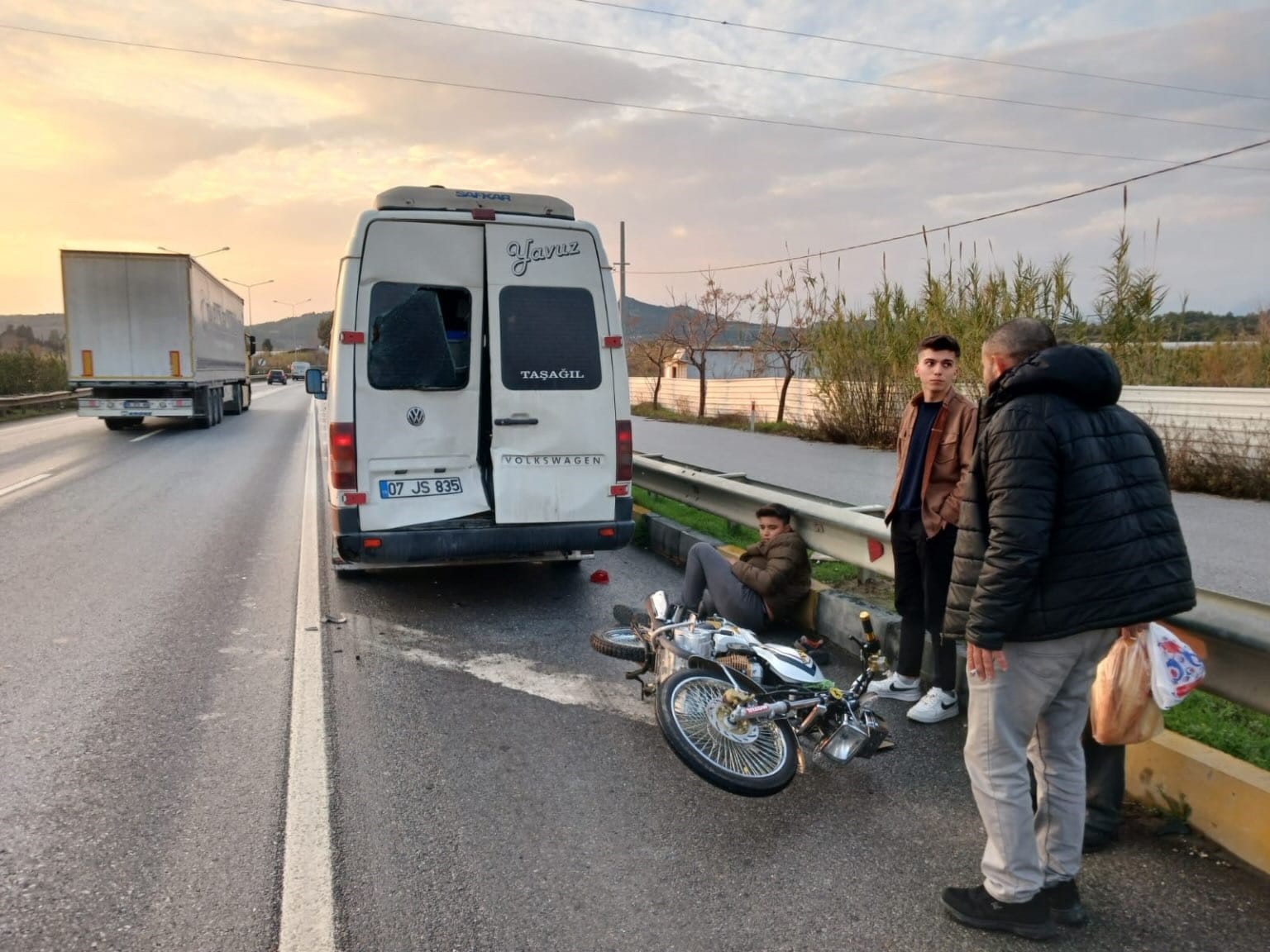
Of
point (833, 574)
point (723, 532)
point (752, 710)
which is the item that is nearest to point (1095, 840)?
point (752, 710)

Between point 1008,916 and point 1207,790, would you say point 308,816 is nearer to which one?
point 1008,916

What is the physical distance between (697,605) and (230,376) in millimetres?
25267

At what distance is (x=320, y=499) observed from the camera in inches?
454

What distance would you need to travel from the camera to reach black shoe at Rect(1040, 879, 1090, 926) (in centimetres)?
Answer: 287

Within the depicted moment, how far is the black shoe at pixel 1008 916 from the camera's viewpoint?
2.80 metres

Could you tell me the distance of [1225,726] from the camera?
12.7 feet

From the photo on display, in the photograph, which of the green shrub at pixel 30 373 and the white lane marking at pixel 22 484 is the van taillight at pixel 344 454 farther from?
the green shrub at pixel 30 373

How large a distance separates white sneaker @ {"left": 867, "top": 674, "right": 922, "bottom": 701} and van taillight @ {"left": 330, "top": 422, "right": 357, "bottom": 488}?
361 cm

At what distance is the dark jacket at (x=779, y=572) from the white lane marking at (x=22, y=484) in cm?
1035

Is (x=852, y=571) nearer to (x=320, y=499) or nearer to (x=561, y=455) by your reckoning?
(x=561, y=455)

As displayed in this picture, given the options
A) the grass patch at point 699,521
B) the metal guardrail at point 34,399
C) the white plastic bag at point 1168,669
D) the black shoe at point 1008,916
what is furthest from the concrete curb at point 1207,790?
the metal guardrail at point 34,399

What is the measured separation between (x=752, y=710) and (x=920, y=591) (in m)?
1.42


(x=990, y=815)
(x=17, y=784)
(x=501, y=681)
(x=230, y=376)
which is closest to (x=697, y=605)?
(x=501, y=681)

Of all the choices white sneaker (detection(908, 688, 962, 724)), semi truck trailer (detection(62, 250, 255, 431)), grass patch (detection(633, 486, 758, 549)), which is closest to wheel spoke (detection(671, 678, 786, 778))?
white sneaker (detection(908, 688, 962, 724))
